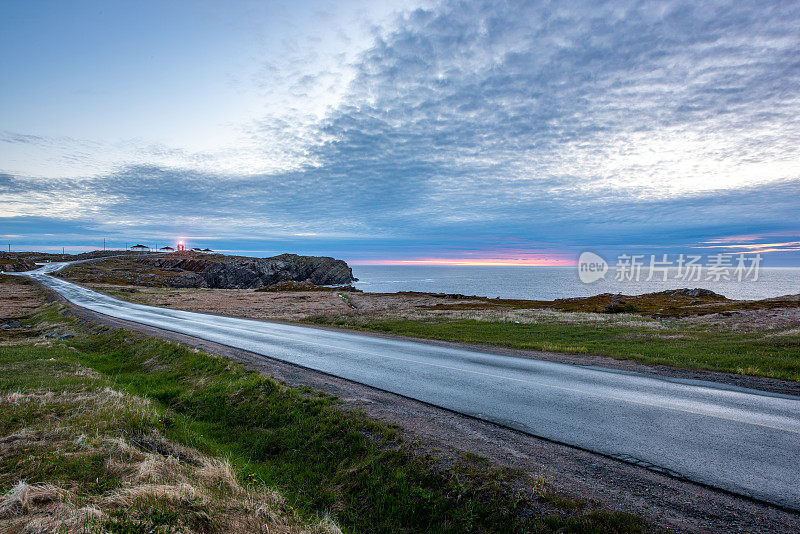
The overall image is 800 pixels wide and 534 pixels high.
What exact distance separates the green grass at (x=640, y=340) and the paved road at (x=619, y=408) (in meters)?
3.16

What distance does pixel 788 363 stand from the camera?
12500 millimetres

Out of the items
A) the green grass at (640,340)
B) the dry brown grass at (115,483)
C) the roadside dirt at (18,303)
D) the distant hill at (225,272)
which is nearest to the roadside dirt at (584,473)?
the dry brown grass at (115,483)

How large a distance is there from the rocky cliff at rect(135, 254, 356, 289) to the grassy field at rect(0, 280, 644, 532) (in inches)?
4005

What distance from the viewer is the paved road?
19.8ft

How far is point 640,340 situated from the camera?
19.4 metres

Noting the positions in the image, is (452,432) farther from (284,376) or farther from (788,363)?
(788,363)

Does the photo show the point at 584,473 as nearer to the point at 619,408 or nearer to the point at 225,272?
the point at 619,408

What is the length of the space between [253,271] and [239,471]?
11632 centimetres

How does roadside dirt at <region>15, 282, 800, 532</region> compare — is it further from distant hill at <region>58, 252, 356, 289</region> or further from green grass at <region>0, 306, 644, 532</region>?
distant hill at <region>58, 252, 356, 289</region>

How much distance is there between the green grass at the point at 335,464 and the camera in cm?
518

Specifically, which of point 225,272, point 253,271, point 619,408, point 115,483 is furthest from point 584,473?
point 225,272

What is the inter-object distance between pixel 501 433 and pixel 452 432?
3.10 feet

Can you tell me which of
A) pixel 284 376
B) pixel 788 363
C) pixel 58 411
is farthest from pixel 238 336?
pixel 788 363

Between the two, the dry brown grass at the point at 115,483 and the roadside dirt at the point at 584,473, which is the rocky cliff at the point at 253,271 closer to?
the dry brown grass at the point at 115,483
